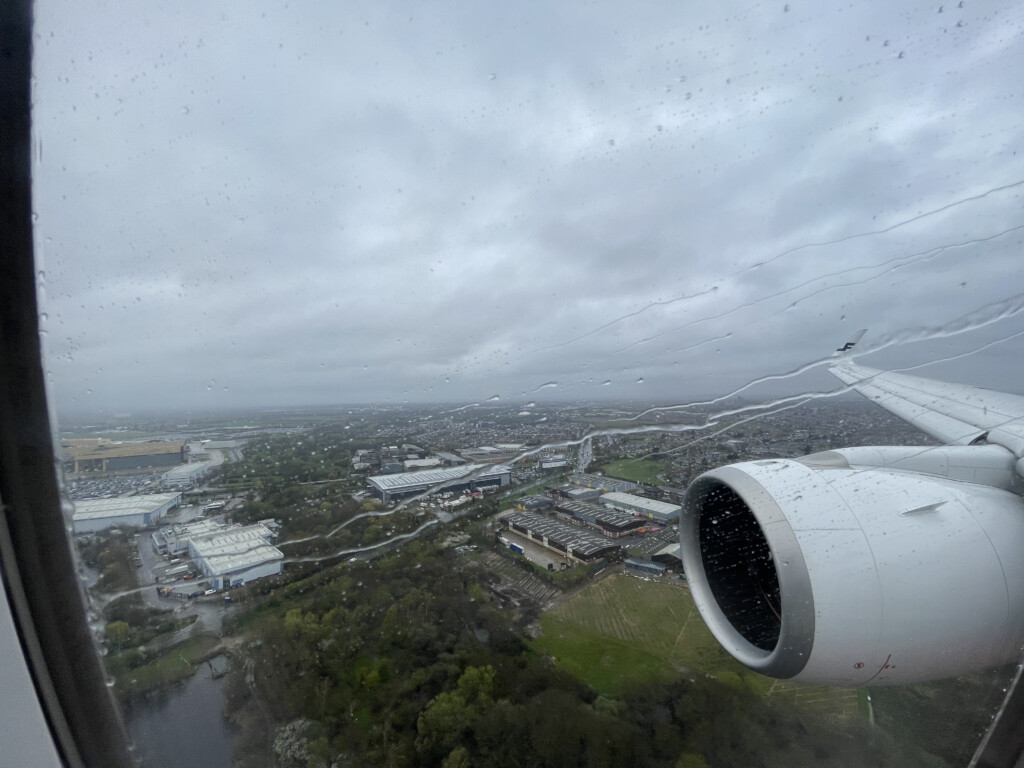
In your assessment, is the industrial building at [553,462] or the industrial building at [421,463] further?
the industrial building at [421,463]

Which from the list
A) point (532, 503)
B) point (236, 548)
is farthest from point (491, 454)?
point (236, 548)

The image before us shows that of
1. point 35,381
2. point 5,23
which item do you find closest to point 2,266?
point 35,381

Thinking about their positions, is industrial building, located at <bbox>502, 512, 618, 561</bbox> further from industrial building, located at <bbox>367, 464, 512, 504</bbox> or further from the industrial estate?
industrial building, located at <bbox>367, 464, 512, 504</bbox>

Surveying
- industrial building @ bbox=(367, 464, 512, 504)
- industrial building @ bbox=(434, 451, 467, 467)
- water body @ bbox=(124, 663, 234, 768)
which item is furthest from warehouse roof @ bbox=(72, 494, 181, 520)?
industrial building @ bbox=(434, 451, 467, 467)

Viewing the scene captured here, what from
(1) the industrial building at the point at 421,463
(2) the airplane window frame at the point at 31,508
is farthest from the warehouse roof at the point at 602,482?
(2) the airplane window frame at the point at 31,508

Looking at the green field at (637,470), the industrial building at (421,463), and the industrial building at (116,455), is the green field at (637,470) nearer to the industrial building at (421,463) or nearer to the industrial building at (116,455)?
the industrial building at (421,463)

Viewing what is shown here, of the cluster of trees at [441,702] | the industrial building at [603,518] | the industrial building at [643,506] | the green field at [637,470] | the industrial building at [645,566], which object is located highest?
the green field at [637,470]
